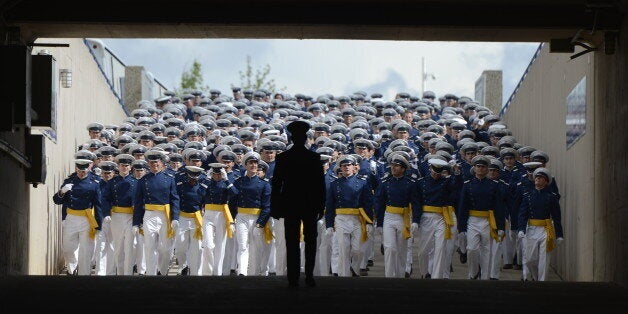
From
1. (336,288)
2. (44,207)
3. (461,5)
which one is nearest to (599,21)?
(461,5)

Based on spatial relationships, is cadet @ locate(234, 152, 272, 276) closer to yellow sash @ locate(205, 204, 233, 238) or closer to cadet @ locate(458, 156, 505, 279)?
yellow sash @ locate(205, 204, 233, 238)

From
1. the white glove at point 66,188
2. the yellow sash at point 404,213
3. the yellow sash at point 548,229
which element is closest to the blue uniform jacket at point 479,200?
the yellow sash at point 548,229

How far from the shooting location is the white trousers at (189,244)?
23516 mm

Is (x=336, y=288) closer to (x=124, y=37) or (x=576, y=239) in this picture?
(x=124, y=37)

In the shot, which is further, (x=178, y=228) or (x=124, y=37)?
(x=178, y=228)

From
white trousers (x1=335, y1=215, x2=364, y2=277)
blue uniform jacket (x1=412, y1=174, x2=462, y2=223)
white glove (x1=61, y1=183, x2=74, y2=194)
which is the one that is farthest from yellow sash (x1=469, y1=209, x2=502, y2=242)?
white glove (x1=61, y1=183, x2=74, y2=194)

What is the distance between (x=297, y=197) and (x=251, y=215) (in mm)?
9316

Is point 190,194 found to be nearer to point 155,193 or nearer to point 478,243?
point 155,193

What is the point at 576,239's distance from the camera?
2214 centimetres

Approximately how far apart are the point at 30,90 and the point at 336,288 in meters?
5.24

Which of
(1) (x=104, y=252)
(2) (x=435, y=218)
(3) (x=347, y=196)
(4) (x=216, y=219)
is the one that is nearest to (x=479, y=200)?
(2) (x=435, y=218)

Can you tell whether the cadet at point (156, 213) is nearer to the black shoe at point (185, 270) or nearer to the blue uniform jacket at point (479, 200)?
the black shoe at point (185, 270)

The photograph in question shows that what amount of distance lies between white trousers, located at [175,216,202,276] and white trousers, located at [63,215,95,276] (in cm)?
134

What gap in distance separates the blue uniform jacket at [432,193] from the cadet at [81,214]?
498 centimetres
